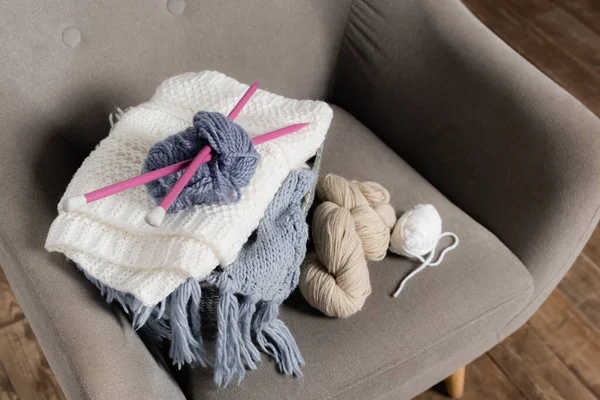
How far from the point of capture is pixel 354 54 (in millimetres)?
1183

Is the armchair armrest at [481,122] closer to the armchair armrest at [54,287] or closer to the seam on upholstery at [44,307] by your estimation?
the armchair armrest at [54,287]

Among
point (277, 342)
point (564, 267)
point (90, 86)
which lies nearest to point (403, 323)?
point (277, 342)

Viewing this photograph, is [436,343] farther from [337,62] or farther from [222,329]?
[337,62]

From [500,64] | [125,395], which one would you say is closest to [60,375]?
[125,395]

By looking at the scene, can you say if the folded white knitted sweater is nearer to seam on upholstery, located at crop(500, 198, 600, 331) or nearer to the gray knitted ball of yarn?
the gray knitted ball of yarn

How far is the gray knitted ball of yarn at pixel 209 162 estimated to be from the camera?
2.40 feet

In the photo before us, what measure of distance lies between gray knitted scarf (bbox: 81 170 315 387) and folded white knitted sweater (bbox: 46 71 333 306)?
1.1 inches

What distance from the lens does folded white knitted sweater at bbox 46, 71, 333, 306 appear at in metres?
0.74

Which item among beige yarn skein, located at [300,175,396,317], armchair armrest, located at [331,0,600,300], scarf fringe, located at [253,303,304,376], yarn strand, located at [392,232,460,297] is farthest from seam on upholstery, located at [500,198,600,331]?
scarf fringe, located at [253,303,304,376]

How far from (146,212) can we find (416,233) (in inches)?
15.5

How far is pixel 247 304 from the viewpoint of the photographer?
81 centimetres

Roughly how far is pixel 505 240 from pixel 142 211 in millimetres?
585

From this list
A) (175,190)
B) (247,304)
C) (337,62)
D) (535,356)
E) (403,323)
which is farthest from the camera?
(535,356)

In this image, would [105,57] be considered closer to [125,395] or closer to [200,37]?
[200,37]
